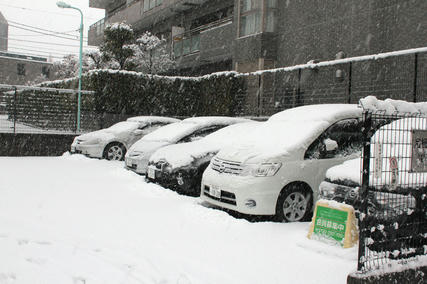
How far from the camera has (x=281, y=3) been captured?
Result: 1712 cm

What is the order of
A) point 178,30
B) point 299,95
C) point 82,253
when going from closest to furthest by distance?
point 82,253
point 299,95
point 178,30

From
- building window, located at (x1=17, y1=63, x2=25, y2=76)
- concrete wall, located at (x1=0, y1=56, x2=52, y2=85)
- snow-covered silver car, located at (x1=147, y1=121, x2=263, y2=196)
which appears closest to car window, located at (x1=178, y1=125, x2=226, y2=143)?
snow-covered silver car, located at (x1=147, y1=121, x2=263, y2=196)

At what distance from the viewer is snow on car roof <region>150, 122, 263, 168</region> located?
7905 mm

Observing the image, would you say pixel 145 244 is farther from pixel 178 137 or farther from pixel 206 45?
pixel 206 45

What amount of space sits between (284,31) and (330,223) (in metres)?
13.1

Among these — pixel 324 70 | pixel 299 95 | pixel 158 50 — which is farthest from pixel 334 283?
pixel 158 50

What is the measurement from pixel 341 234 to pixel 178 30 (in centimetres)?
2240

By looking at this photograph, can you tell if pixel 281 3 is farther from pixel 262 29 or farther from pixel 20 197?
pixel 20 197

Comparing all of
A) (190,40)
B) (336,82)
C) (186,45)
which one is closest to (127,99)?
(190,40)

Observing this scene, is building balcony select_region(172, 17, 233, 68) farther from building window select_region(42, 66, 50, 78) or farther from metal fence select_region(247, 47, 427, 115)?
building window select_region(42, 66, 50, 78)

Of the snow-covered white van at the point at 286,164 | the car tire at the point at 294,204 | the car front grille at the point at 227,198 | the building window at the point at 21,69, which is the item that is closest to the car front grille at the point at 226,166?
the snow-covered white van at the point at 286,164

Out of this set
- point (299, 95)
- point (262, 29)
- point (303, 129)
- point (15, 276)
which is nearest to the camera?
point (15, 276)

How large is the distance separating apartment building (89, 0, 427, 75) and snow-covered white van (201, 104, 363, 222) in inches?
282

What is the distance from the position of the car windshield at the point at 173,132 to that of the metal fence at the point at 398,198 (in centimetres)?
593
